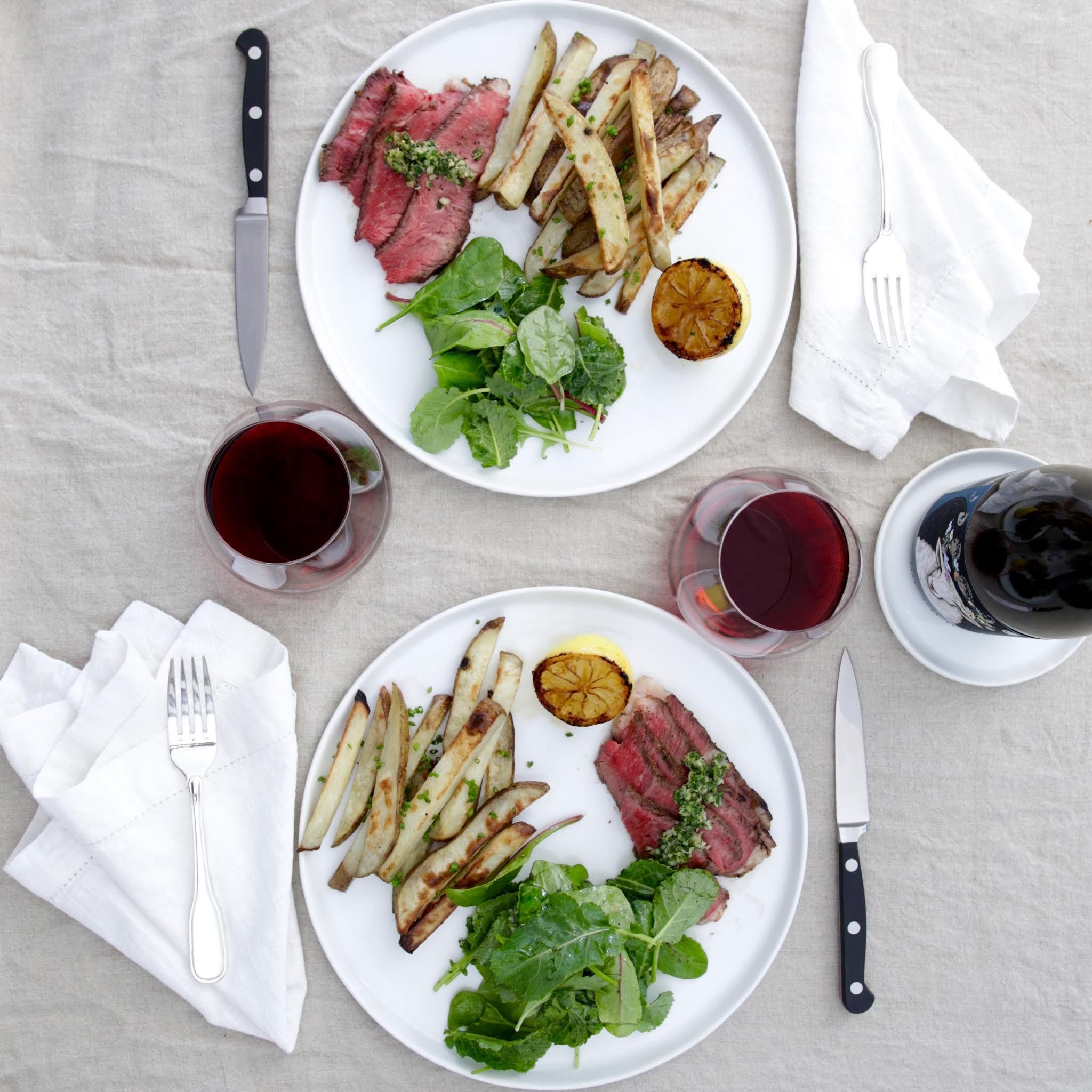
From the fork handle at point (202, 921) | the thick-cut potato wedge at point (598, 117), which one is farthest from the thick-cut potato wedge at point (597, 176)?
the fork handle at point (202, 921)

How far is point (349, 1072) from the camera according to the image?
1800 mm

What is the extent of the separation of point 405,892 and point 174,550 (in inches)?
34.1

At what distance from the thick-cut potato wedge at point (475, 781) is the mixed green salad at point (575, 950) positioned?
134mm

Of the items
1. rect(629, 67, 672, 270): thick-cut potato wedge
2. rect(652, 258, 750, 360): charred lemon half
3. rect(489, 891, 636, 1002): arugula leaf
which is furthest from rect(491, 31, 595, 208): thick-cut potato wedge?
rect(489, 891, 636, 1002): arugula leaf

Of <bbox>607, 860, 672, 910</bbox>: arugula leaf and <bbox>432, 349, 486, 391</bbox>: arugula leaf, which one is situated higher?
<bbox>432, 349, 486, 391</bbox>: arugula leaf

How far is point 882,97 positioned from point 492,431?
109 cm

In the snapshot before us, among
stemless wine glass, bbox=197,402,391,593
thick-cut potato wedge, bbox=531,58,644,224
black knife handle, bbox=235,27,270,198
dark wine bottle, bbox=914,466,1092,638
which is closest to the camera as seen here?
dark wine bottle, bbox=914,466,1092,638

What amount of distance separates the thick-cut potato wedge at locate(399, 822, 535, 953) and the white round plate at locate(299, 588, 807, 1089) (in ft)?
0.24

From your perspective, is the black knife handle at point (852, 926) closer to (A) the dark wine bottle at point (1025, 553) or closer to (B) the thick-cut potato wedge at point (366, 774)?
(A) the dark wine bottle at point (1025, 553)

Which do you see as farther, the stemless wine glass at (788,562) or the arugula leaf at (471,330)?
the arugula leaf at (471,330)

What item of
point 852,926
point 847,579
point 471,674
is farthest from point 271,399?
point 852,926

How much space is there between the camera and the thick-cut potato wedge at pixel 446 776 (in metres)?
1.64

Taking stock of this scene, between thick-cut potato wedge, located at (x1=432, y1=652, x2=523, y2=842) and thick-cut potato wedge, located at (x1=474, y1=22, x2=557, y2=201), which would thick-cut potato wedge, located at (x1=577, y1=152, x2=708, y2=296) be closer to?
thick-cut potato wedge, located at (x1=474, y1=22, x2=557, y2=201)

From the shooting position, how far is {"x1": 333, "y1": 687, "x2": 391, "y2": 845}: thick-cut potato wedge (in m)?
1.70
